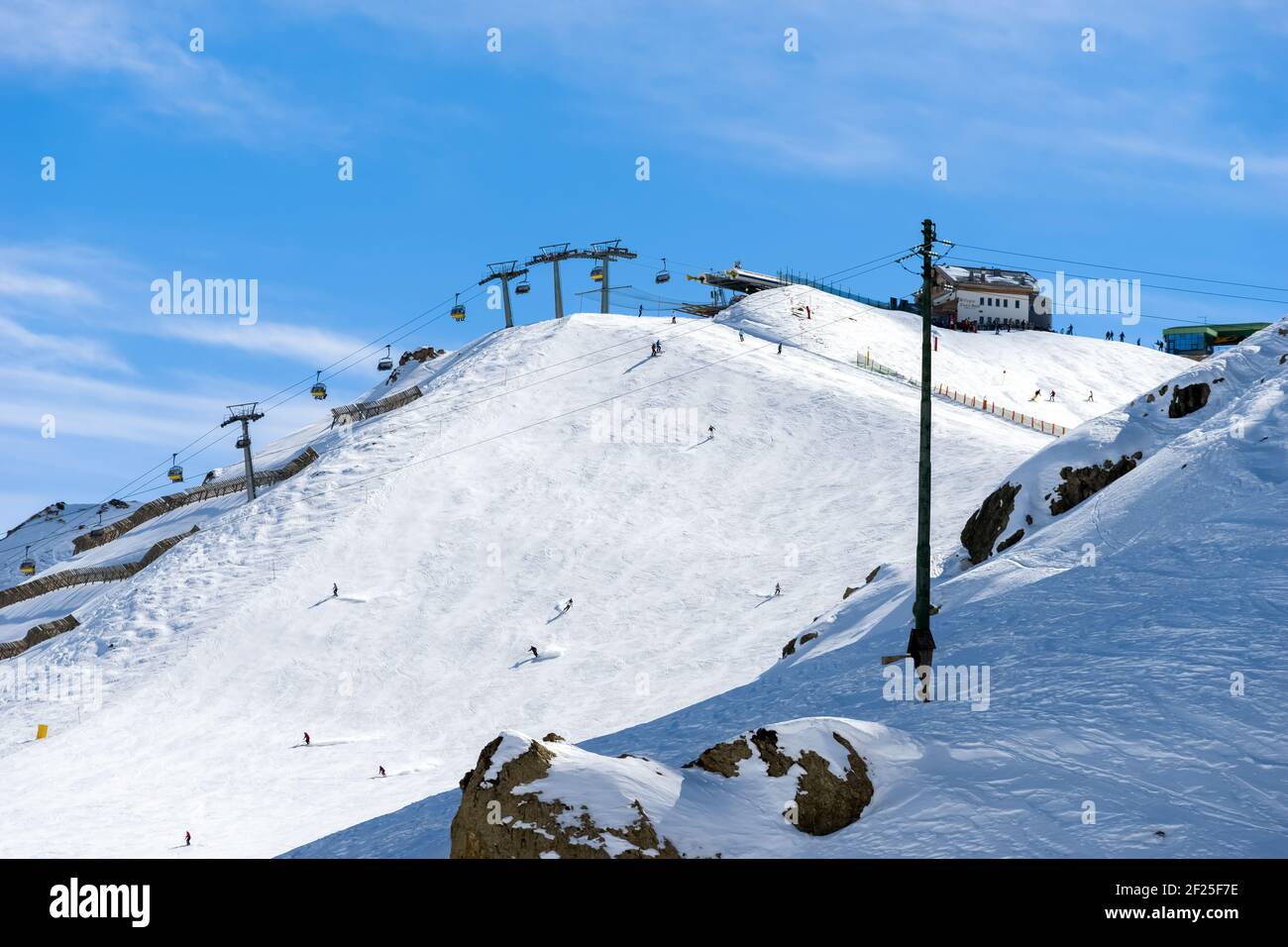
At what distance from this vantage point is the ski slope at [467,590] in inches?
1442

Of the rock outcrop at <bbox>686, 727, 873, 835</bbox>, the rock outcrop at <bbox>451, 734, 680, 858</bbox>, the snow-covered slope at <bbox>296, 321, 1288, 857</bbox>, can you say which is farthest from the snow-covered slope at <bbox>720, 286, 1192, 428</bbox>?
the rock outcrop at <bbox>451, 734, 680, 858</bbox>

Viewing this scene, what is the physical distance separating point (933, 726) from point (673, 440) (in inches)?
1793

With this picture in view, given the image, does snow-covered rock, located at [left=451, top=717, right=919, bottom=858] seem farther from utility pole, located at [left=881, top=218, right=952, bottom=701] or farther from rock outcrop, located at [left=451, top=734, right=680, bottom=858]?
utility pole, located at [left=881, top=218, right=952, bottom=701]

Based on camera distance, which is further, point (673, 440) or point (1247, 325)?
point (1247, 325)

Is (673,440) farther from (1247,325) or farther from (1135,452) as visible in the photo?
(1247,325)

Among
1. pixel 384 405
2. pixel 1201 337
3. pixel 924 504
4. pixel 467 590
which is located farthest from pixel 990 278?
pixel 924 504

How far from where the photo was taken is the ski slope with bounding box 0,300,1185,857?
36.6 metres

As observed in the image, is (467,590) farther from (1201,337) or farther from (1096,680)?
(1201,337)

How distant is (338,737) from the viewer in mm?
39562

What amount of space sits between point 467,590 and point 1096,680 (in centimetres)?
3341

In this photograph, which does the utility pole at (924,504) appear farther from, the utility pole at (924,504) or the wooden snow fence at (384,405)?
the wooden snow fence at (384,405)

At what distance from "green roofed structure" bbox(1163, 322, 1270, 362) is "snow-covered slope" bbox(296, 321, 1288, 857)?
292 ft

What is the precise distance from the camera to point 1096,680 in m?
20.3
